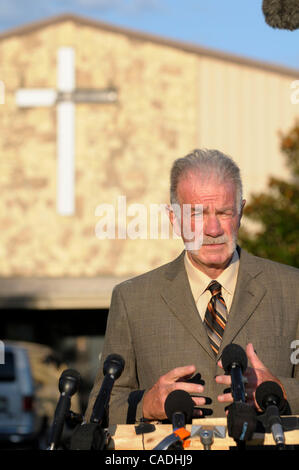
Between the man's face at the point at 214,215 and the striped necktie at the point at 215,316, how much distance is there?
7.0 inches

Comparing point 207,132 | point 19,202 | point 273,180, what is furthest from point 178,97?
point 273,180

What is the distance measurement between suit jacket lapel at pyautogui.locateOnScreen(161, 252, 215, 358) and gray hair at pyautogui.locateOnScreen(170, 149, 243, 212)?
34 cm

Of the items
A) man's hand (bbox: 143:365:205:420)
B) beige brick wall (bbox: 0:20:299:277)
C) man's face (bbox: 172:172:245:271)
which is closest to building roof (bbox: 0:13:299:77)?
beige brick wall (bbox: 0:20:299:277)

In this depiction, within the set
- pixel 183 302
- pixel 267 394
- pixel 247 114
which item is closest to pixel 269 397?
pixel 267 394

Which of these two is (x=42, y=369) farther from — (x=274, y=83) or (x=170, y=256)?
(x=274, y=83)

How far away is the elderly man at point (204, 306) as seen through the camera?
3.76 metres

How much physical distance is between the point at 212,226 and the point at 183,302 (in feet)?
1.38

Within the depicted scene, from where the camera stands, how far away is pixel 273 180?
19578 mm

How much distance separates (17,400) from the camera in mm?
14680

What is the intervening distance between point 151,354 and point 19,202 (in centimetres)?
2471

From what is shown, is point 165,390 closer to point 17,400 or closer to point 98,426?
point 98,426

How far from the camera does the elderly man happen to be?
3756mm

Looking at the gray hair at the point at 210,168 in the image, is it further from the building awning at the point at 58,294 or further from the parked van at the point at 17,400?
the building awning at the point at 58,294

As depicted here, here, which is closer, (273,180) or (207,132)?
(273,180)
